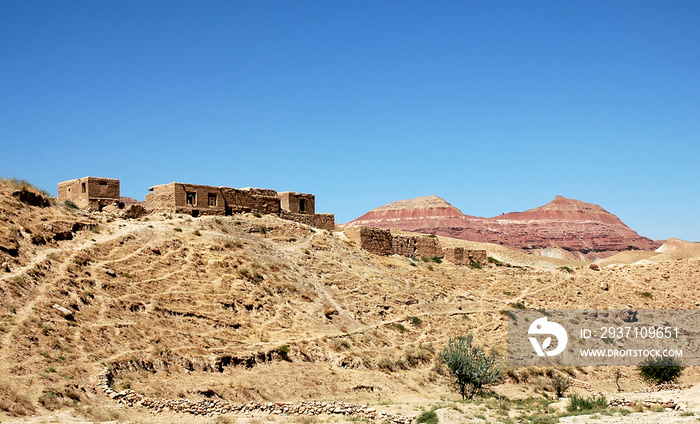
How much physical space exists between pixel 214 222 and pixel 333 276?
5.88m

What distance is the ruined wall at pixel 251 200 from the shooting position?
30125 mm

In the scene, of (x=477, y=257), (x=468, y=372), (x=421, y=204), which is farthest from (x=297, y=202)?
(x=421, y=204)

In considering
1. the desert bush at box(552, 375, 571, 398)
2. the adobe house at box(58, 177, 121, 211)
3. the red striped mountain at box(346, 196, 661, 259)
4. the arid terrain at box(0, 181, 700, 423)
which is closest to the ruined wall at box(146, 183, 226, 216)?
the arid terrain at box(0, 181, 700, 423)

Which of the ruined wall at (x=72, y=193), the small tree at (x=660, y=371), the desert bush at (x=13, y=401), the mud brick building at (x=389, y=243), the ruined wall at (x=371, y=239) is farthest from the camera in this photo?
the mud brick building at (x=389, y=243)

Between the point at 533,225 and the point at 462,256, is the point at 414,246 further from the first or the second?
the point at 533,225

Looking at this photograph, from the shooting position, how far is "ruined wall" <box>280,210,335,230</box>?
32344mm

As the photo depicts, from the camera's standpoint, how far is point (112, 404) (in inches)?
564

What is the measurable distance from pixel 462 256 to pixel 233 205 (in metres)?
14.5

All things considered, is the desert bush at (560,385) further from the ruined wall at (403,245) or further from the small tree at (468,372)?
the ruined wall at (403,245)

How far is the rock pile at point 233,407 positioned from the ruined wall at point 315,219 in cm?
1715

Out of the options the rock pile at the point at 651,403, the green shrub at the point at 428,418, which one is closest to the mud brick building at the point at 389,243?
the rock pile at the point at 651,403

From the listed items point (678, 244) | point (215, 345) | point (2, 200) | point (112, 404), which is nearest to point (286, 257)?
point (215, 345)

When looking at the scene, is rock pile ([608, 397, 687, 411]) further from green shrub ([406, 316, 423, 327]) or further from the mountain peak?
the mountain peak

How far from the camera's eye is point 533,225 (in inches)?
5428
